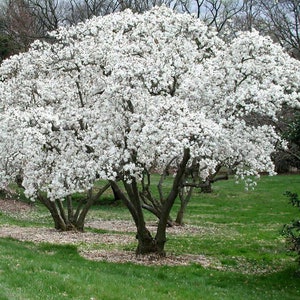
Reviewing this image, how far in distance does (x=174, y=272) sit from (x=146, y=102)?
167 inches

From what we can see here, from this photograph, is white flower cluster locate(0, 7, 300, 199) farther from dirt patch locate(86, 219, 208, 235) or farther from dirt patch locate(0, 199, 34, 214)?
dirt patch locate(0, 199, 34, 214)

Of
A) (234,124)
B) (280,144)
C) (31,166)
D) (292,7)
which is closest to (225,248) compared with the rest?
(280,144)

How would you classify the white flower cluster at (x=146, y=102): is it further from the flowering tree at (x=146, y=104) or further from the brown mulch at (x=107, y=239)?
the brown mulch at (x=107, y=239)

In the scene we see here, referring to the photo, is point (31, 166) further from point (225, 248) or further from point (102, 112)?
point (225, 248)

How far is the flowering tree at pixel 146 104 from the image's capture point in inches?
489

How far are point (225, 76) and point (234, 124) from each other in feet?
4.11

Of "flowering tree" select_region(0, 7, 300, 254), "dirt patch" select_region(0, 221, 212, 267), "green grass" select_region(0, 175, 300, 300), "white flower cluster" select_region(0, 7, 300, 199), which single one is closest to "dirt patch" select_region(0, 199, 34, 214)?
"green grass" select_region(0, 175, 300, 300)

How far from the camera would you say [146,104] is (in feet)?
43.4

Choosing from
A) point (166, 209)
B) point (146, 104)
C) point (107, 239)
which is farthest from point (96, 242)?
point (146, 104)

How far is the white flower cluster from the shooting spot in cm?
1238

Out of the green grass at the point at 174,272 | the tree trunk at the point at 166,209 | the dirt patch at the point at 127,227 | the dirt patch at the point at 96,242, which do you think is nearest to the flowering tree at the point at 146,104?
the tree trunk at the point at 166,209

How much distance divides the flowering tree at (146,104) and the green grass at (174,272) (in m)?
1.87

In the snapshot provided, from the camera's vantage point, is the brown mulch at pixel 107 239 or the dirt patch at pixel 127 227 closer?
the brown mulch at pixel 107 239

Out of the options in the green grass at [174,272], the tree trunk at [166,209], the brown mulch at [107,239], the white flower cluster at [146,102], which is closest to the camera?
the green grass at [174,272]
